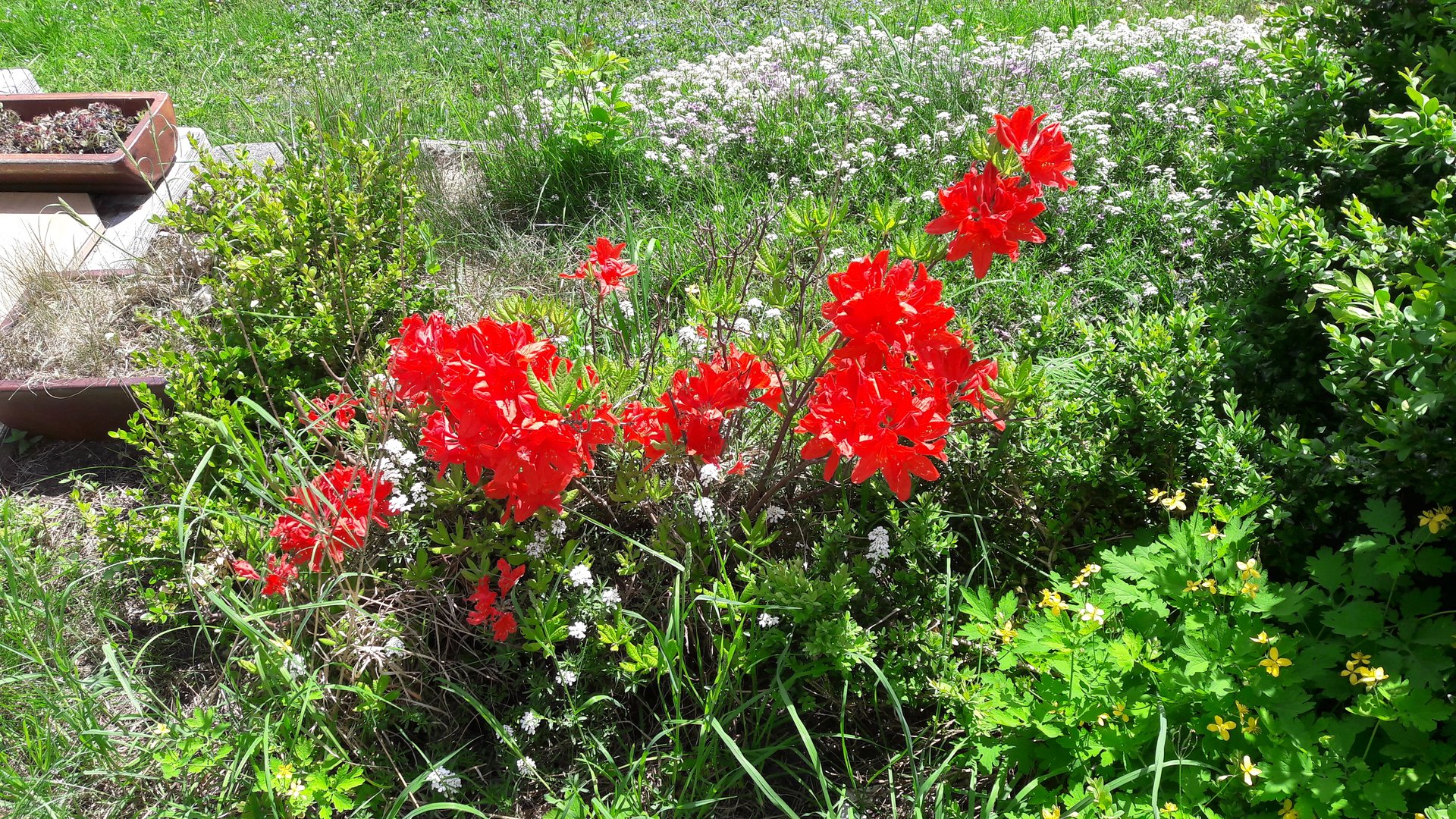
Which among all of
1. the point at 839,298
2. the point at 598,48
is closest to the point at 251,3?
the point at 598,48

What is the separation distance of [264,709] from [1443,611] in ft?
7.56

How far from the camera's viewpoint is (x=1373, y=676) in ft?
4.73

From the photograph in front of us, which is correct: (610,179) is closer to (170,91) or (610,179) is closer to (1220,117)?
(1220,117)

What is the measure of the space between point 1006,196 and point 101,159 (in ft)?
12.2

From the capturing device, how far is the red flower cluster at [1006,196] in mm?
1556

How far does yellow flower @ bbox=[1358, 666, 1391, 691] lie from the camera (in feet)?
4.69

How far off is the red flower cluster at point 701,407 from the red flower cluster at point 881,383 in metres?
0.24

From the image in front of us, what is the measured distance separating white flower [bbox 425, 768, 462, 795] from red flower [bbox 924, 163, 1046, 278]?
4.79 feet

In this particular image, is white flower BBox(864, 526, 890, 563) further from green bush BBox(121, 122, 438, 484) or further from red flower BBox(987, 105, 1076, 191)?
green bush BBox(121, 122, 438, 484)

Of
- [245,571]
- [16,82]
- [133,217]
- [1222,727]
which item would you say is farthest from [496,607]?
[16,82]

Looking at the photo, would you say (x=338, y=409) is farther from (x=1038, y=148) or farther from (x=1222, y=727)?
(x=1222, y=727)

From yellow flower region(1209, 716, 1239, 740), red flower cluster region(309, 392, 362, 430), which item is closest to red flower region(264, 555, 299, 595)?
red flower cluster region(309, 392, 362, 430)

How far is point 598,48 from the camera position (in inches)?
195

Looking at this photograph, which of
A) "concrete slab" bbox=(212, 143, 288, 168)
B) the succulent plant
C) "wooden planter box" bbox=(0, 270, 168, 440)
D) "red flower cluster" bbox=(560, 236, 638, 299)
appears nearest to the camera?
"red flower cluster" bbox=(560, 236, 638, 299)
